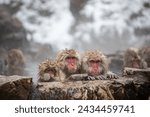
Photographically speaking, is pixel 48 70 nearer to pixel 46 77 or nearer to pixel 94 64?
pixel 46 77

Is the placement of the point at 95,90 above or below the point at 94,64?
below

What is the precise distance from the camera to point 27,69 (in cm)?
813

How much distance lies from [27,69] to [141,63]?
2574mm

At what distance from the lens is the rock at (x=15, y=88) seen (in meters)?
3.74

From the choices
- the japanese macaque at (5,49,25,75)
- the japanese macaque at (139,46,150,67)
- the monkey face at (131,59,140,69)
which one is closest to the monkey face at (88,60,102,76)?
the monkey face at (131,59,140,69)

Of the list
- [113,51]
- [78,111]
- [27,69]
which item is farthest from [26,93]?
[113,51]

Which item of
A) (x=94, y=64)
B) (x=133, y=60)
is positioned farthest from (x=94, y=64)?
(x=133, y=60)

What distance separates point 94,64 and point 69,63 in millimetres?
304

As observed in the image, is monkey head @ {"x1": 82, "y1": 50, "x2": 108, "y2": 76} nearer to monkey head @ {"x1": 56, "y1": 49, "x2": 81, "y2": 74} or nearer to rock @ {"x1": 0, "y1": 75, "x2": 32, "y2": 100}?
monkey head @ {"x1": 56, "y1": 49, "x2": 81, "y2": 74}

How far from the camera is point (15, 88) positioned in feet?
12.3

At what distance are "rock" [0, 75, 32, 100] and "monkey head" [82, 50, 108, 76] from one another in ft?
2.50

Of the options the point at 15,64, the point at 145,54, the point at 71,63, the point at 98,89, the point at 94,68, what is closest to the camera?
the point at 98,89

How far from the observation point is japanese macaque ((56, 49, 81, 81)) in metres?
4.47

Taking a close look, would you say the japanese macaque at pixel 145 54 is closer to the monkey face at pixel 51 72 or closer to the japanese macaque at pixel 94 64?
the japanese macaque at pixel 94 64
